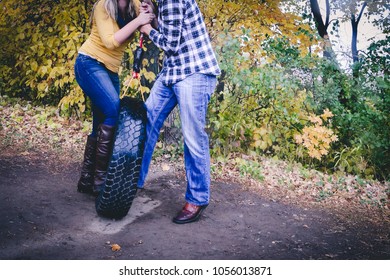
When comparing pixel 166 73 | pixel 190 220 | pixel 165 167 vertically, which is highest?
pixel 166 73

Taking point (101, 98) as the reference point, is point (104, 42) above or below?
above

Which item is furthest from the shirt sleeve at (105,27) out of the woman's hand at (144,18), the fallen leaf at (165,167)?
the fallen leaf at (165,167)

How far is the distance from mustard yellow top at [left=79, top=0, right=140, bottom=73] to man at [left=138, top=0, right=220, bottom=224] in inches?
10.9

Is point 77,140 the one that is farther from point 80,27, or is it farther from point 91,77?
point 91,77

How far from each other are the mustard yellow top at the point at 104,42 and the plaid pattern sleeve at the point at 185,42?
354mm

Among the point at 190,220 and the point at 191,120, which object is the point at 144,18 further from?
the point at 190,220

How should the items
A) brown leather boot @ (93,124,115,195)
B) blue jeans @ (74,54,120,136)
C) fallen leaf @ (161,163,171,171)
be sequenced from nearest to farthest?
blue jeans @ (74,54,120,136)
brown leather boot @ (93,124,115,195)
fallen leaf @ (161,163,171,171)

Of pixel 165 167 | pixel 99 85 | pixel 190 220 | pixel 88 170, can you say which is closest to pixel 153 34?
pixel 99 85

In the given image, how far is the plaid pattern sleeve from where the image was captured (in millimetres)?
2805

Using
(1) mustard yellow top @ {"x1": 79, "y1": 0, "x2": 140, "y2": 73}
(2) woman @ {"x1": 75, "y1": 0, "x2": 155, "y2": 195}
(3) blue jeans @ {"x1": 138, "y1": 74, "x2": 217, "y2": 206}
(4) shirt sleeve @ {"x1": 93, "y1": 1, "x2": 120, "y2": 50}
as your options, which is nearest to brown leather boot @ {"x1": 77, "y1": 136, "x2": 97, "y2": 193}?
(2) woman @ {"x1": 75, "y1": 0, "x2": 155, "y2": 195}

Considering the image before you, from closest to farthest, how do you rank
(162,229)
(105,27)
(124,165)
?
1. (124,165)
2. (162,229)
3. (105,27)

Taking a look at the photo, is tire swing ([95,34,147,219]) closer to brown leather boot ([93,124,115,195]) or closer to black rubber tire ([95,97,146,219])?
black rubber tire ([95,97,146,219])

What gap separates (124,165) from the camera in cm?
Result: 274

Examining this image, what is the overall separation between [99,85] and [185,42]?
0.84 metres
